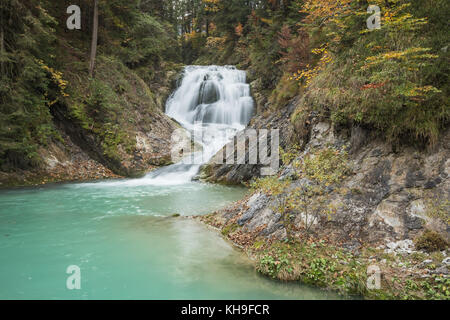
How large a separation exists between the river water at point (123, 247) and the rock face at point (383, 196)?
1.40 m

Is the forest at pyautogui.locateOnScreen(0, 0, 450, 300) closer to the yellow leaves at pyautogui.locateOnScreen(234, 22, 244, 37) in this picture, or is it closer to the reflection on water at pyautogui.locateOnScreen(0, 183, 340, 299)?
the reflection on water at pyautogui.locateOnScreen(0, 183, 340, 299)

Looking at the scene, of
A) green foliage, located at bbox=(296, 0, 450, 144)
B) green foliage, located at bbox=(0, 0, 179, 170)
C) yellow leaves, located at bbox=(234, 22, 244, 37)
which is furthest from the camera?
yellow leaves, located at bbox=(234, 22, 244, 37)

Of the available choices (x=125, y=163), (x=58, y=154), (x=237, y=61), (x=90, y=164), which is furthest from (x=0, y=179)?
(x=237, y=61)

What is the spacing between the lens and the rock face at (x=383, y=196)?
14.8 ft

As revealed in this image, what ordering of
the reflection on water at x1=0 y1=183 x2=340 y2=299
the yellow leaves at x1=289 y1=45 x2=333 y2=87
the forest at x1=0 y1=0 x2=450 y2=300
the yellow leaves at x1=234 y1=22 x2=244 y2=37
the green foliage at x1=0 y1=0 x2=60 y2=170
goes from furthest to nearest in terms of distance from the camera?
the yellow leaves at x1=234 y1=22 x2=244 y2=37 < the green foliage at x1=0 y1=0 x2=60 y2=170 < the yellow leaves at x1=289 y1=45 x2=333 y2=87 < the forest at x1=0 y1=0 x2=450 y2=300 < the reflection on water at x1=0 y1=183 x2=340 y2=299

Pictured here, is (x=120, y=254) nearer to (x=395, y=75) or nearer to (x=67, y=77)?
(x=395, y=75)

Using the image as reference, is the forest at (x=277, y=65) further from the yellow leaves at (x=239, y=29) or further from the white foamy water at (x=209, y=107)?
the white foamy water at (x=209, y=107)

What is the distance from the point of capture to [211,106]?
19812mm

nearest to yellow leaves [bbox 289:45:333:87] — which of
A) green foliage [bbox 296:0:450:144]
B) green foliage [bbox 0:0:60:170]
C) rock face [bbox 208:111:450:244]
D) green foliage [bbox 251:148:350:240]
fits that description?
green foliage [bbox 296:0:450:144]

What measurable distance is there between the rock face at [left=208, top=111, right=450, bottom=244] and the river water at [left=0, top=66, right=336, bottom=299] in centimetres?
140

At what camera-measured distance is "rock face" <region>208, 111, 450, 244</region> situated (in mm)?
4508

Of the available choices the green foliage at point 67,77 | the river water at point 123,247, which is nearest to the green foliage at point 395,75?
the river water at point 123,247
